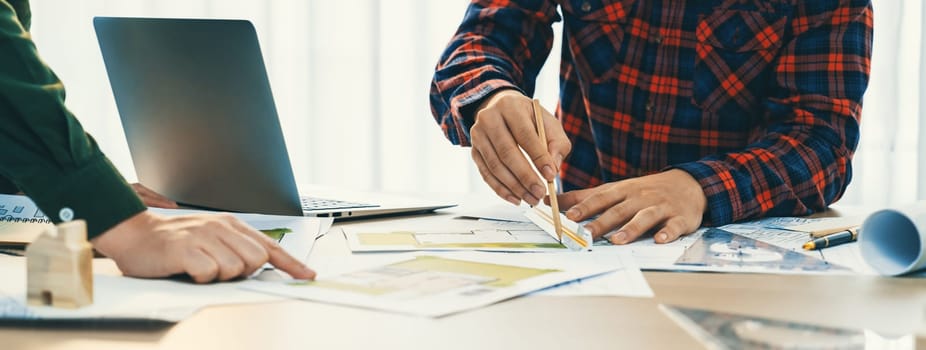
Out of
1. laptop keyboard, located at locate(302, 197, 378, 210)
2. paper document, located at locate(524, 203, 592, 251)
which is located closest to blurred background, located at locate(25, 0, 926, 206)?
laptop keyboard, located at locate(302, 197, 378, 210)

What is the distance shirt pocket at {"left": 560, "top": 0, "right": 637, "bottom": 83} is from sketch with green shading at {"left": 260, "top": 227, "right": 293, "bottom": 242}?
682mm

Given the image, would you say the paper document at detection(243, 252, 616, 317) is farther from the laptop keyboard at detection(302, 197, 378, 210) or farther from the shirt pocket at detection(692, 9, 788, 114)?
the shirt pocket at detection(692, 9, 788, 114)

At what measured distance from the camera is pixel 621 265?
0.80m

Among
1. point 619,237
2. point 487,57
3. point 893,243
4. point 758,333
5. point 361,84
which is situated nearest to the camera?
point 758,333

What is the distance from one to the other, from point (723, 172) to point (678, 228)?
0.19m

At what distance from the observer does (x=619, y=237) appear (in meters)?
0.93

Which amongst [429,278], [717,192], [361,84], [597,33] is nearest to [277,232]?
[429,278]

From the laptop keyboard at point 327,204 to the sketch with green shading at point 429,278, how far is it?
1.19 ft

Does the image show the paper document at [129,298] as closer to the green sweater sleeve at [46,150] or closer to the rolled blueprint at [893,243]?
the green sweater sleeve at [46,150]

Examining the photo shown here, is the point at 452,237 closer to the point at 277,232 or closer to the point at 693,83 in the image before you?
the point at 277,232

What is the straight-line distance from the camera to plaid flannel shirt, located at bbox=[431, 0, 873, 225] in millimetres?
1193

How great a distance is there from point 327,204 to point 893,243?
70 cm

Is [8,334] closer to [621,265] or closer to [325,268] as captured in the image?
[325,268]

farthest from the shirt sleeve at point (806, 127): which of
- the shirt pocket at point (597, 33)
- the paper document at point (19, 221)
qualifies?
the paper document at point (19, 221)
